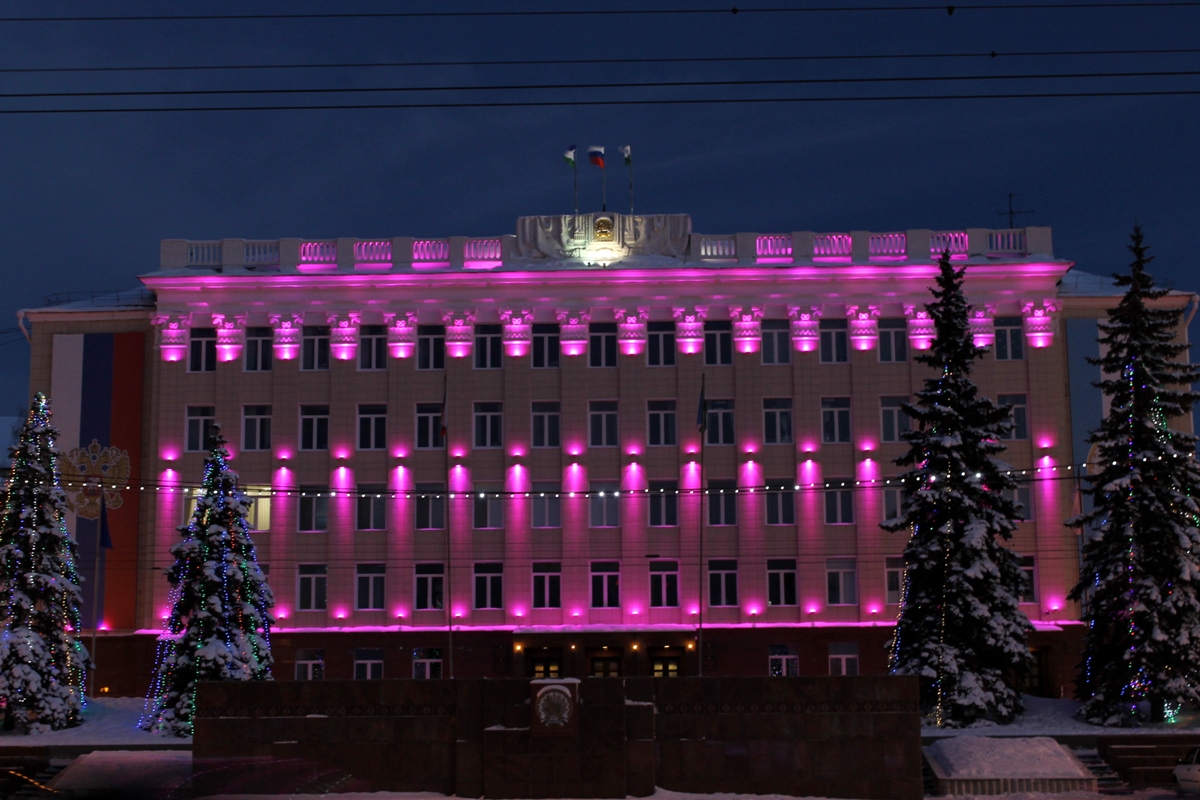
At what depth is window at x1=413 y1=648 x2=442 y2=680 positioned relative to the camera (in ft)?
154

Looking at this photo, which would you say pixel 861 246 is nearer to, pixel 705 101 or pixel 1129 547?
pixel 1129 547

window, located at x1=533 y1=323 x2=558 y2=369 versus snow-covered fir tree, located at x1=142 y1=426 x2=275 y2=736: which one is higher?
window, located at x1=533 y1=323 x2=558 y2=369

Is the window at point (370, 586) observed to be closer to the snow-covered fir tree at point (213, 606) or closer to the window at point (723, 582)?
the snow-covered fir tree at point (213, 606)

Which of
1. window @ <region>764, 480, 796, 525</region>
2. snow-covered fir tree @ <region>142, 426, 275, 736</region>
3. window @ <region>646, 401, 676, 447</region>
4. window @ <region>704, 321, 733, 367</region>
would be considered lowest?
snow-covered fir tree @ <region>142, 426, 275, 736</region>

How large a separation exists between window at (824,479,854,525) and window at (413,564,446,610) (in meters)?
13.2

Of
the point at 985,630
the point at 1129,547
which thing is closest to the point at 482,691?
the point at 985,630

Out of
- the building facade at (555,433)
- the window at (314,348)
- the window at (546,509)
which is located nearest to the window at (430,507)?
the building facade at (555,433)

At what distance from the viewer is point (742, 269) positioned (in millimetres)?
48062

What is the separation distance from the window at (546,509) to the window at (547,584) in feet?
4.39

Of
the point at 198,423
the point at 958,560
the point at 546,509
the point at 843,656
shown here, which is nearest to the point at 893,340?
the point at 843,656

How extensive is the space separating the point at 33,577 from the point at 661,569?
19.9m

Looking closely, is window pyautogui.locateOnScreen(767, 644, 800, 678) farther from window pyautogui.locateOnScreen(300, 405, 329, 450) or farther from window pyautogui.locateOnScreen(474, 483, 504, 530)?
window pyautogui.locateOnScreen(300, 405, 329, 450)

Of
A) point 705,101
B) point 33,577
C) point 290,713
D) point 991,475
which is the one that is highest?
point 705,101

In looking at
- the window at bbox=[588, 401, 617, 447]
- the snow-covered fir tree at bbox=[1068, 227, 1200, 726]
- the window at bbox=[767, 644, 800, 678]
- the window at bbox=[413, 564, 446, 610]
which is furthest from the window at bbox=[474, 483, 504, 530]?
the snow-covered fir tree at bbox=[1068, 227, 1200, 726]
